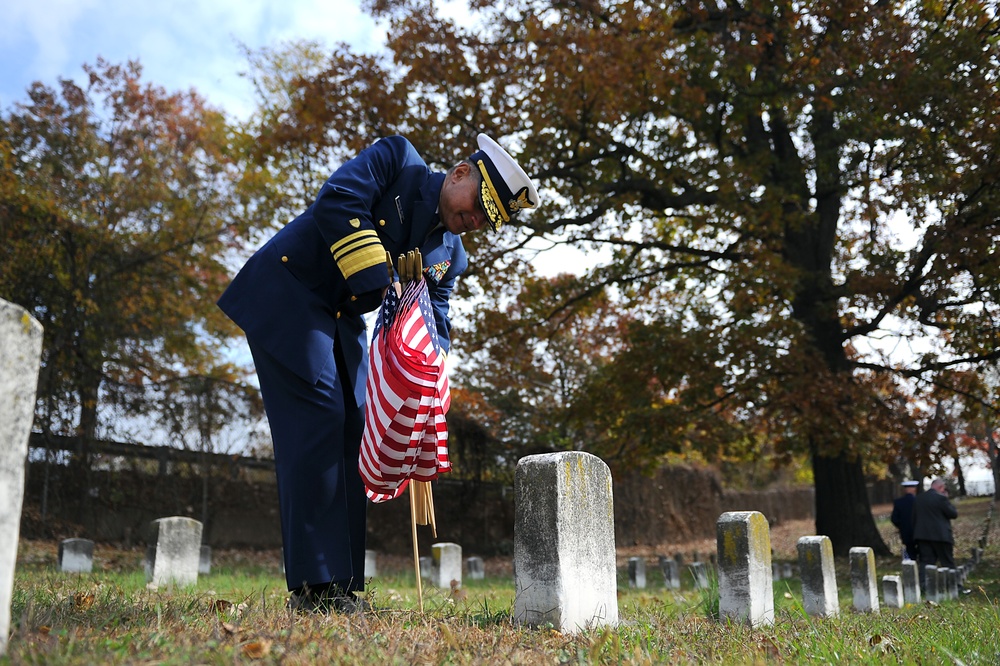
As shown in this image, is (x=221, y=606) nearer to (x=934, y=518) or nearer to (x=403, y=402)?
(x=403, y=402)

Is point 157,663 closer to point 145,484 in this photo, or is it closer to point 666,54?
point 666,54

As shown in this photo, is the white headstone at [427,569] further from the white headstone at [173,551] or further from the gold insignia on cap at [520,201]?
the gold insignia on cap at [520,201]

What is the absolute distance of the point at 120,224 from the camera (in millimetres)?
16000

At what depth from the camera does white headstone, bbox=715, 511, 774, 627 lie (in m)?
4.70

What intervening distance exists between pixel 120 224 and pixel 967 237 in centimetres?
1443

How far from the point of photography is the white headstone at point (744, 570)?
15.4 ft

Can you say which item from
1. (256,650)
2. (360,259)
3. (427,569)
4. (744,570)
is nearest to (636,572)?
(427,569)

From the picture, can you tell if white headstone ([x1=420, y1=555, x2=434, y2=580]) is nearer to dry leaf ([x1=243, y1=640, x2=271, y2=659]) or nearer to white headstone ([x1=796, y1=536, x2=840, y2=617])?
white headstone ([x1=796, y1=536, x2=840, y2=617])

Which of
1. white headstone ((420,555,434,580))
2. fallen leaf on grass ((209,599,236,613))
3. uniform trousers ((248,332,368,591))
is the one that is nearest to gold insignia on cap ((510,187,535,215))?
uniform trousers ((248,332,368,591))

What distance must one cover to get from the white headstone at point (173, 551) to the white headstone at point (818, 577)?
4843mm

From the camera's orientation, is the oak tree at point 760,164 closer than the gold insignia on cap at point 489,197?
No

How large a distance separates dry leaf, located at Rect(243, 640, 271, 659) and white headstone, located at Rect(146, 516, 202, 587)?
4808 mm

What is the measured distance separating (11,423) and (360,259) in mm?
1608

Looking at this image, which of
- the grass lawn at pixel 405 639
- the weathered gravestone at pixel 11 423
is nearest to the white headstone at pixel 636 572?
the grass lawn at pixel 405 639
